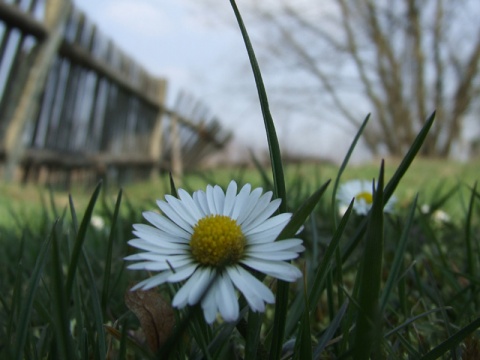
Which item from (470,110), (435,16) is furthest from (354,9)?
(470,110)

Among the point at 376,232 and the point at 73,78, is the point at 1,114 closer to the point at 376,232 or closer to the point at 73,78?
the point at 73,78

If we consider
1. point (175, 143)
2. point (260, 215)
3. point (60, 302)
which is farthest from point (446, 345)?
point (175, 143)

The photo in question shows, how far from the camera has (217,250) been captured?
17.5 inches

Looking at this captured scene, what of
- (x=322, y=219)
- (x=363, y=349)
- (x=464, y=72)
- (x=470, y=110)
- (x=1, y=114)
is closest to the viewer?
(x=363, y=349)

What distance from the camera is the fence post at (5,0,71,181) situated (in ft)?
15.3

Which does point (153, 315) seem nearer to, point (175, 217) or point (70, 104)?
point (175, 217)

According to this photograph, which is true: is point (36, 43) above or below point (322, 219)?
above

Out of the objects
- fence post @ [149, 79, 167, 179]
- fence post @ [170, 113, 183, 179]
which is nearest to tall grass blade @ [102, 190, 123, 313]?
fence post @ [149, 79, 167, 179]

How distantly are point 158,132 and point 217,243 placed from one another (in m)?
9.05

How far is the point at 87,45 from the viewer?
6078mm

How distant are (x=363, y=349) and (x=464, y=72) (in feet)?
43.0

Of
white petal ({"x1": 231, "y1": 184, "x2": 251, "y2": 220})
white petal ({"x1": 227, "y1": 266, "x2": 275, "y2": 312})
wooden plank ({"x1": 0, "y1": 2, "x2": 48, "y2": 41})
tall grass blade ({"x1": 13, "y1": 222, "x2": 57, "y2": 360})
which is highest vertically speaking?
wooden plank ({"x1": 0, "y1": 2, "x2": 48, "y2": 41})

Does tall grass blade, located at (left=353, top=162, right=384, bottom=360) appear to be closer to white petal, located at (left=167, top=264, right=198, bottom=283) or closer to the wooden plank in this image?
white petal, located at (left=167, top=264, right=198, bottom=283)

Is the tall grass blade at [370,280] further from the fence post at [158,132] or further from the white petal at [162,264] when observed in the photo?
the fence post at [158,132]
